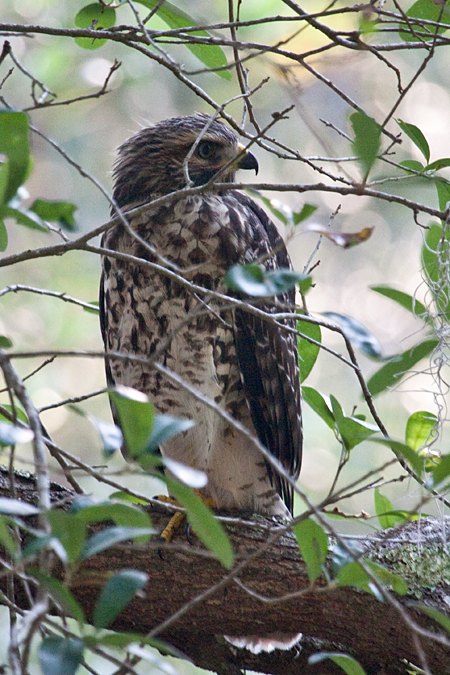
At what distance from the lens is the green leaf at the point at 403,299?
169 cm

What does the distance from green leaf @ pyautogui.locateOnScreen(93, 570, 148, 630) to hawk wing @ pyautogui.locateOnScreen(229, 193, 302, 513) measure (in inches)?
64.9

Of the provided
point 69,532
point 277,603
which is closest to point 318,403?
point 277,603

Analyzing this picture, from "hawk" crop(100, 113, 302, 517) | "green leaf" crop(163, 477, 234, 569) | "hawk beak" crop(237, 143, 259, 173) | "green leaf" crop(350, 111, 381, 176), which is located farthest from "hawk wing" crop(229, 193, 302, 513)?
"green leaf" crop(163, 477, 234, 569)

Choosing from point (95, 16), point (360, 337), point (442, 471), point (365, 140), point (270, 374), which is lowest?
point (442, 471)

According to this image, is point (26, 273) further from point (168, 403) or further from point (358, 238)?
point (358, 238)

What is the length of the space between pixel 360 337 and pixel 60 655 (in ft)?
2.22

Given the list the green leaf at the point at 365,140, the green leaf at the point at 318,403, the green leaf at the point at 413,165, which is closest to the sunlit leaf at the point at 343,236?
the green leaf at the point at 365,140

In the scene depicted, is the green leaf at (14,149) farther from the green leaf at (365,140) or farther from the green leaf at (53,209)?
the green leaf at (365,140)

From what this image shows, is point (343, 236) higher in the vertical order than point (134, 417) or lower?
higher

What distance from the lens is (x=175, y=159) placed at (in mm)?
2842

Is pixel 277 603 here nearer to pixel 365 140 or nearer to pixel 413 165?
pixel 413 165

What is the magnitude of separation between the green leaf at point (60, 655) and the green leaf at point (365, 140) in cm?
89

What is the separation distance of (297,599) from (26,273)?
5.45 meters

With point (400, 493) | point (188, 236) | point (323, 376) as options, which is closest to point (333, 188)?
point (188, 236)
